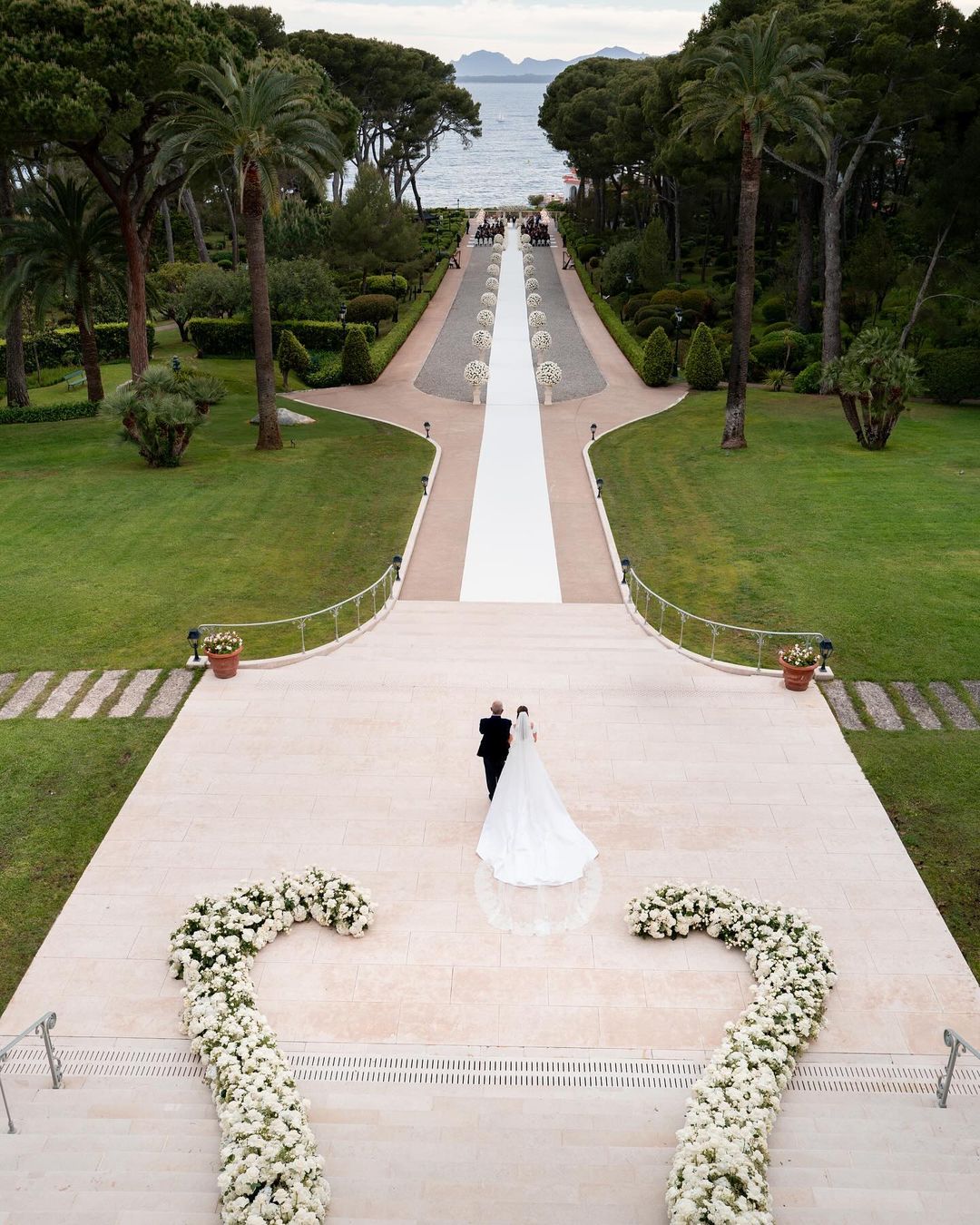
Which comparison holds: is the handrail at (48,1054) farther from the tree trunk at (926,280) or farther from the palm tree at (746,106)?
the tree trunk at (926,280)

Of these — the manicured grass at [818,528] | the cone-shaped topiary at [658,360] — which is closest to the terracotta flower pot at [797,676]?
the manicured grass at [818,528]

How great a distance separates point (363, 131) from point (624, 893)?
80042 millimetres

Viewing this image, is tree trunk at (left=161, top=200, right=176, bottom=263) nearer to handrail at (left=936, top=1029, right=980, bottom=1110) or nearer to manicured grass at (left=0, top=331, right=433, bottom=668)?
manicured grass at (left=0, top=331, right=433, bottom=668)

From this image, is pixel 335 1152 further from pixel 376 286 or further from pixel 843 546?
pixel 376 286

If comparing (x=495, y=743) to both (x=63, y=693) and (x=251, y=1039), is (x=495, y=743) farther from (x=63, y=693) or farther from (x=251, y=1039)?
(x=63, y=693)

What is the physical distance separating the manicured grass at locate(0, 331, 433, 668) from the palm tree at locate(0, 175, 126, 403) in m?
4.17

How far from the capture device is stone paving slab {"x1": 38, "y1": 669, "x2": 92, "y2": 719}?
1648cm

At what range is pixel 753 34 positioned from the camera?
27.2m

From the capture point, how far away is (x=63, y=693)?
1702 centimetres

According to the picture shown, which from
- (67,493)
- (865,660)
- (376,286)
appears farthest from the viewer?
(376,286)

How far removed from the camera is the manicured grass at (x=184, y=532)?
1928 cm

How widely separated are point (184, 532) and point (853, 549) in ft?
48.7

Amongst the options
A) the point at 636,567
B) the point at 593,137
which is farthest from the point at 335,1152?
the point at 593,137

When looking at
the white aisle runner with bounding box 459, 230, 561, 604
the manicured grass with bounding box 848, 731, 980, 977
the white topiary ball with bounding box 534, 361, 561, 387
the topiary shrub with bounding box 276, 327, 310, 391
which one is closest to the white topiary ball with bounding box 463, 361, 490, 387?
the white aisle runner with bounding box 459, 230, 561, 604
